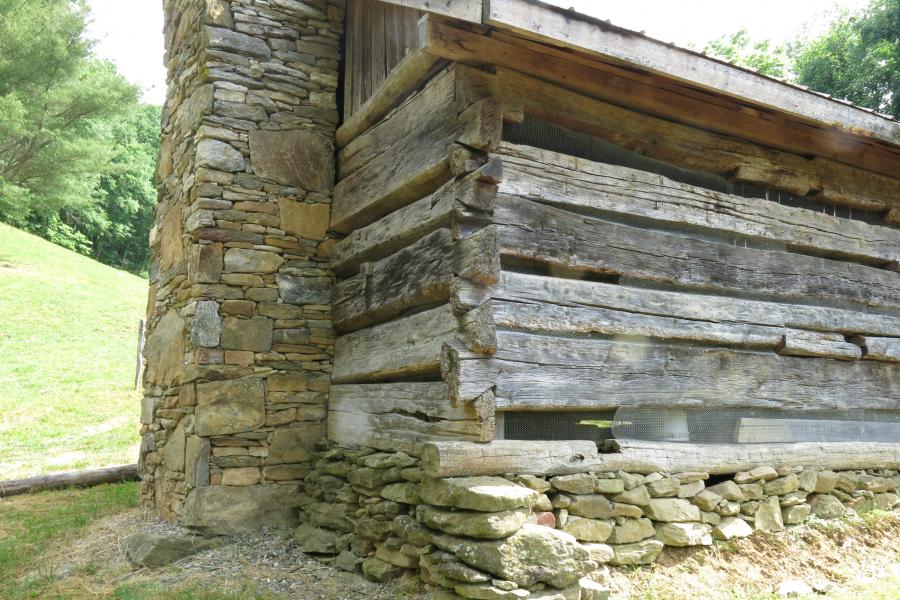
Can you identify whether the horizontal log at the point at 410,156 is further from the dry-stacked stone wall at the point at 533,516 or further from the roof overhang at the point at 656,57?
the dry-stacked stone wall at the point at 533,516

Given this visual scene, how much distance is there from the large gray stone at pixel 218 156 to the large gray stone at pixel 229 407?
5.77 feet

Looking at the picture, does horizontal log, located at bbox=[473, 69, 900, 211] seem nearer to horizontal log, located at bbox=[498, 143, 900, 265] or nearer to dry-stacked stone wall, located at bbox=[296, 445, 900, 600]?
horizontal log, located at bbox=[498, 143, 900, 265]

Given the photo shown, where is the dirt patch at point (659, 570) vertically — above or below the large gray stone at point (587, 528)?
below

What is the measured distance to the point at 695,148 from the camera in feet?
16.2

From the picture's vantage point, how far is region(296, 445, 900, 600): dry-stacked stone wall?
352 centimetres

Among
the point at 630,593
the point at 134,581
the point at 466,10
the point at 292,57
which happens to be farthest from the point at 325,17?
the point at 630,593

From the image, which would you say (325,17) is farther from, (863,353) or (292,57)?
(863,353)

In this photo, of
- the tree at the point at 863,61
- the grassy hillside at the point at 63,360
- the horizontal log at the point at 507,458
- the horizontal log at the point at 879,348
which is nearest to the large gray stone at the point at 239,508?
the horizontal log at the point at 507,458

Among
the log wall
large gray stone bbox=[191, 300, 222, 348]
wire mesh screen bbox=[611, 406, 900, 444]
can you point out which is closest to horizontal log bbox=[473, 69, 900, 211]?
the log wall

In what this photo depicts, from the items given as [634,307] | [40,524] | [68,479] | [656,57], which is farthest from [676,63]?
[68,479]

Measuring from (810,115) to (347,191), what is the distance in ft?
11.4

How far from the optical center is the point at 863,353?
5336 mm

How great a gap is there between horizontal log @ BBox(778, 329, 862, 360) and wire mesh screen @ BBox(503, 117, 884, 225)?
3.53 ft

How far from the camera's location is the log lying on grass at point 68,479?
7293mm
